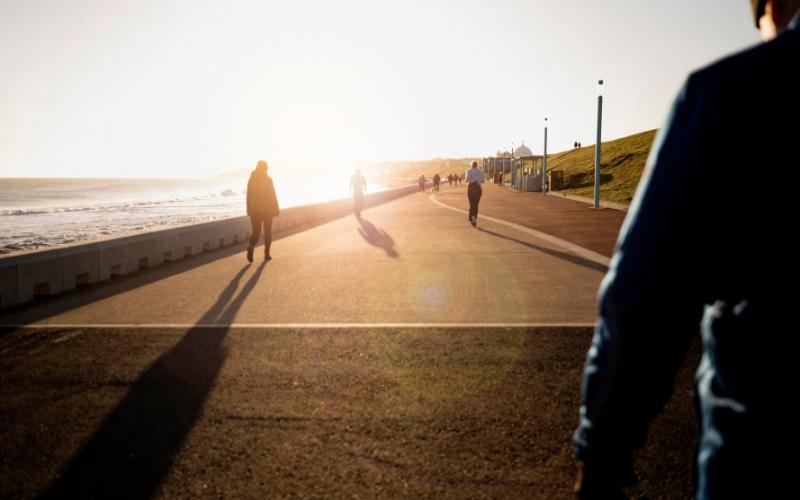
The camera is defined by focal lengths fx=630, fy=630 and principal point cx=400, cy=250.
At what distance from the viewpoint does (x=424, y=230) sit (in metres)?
17.5

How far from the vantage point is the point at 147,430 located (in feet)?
12.3

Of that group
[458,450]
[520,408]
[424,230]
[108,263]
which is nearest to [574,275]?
[520,408]

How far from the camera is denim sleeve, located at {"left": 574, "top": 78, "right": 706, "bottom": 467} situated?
990 mm

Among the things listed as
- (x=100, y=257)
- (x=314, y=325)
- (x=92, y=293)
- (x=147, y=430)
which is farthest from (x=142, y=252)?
(x=147, y=430)

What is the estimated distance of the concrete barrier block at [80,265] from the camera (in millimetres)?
8773

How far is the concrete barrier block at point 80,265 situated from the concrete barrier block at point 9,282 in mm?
969

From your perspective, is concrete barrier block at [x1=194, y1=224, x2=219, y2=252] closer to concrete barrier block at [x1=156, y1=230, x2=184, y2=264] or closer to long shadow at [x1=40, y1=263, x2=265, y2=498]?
concrete barrier block at [x1=156, y1=230, x2=184, y2=264]

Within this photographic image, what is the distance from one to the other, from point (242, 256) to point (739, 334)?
486 inches

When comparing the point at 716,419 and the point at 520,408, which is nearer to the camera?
the point at 716,419

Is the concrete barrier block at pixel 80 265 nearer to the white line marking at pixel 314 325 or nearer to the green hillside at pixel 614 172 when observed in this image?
the white line marking at pixel 314 325

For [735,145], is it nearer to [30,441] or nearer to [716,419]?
[716,419]

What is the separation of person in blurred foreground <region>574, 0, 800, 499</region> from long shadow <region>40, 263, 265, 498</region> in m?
2.69

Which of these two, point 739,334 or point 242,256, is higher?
point 739,334

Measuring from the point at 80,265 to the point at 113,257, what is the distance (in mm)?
834
